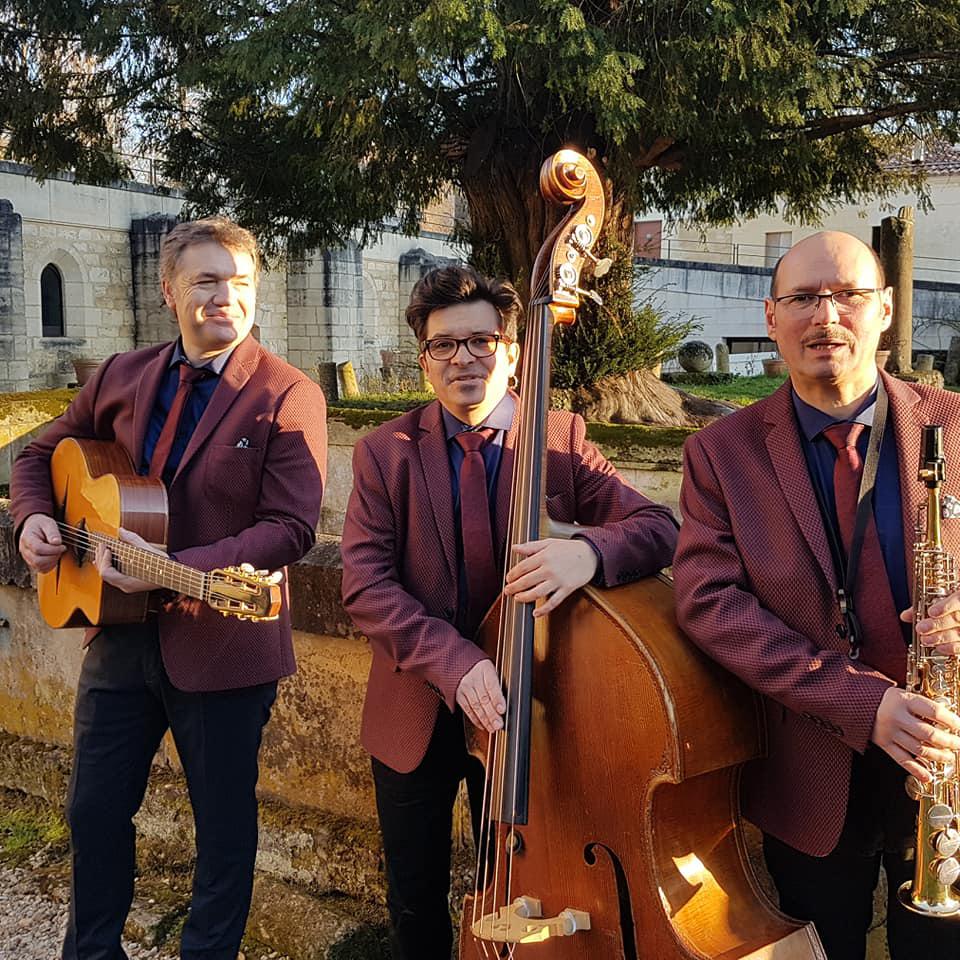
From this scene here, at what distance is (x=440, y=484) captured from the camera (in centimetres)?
256

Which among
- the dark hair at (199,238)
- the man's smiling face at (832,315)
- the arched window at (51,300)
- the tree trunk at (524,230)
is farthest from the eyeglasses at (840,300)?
the arched window at (51,300)

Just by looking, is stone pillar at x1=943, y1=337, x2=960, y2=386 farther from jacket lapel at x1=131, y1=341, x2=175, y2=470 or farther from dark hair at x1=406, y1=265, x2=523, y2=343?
jacket lapel at x1=131, y1=341, x2=175, y2=470

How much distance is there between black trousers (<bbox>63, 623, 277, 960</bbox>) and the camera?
Result: 2.75 m

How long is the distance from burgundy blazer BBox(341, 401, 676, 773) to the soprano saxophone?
0.61 m

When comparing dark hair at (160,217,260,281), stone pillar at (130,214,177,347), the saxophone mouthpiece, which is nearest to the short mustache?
the saxophone mouthpiece

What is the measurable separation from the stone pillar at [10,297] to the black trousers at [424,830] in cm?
1896

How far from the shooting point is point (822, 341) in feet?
7.02

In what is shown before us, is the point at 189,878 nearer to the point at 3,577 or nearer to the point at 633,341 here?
Result: the point at 3,577

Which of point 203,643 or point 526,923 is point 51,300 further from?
point 526,923

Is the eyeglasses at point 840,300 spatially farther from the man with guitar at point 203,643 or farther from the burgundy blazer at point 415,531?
the man with guitar at point 203,643

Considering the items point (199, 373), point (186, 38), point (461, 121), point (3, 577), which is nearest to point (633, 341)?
point (461, 121)

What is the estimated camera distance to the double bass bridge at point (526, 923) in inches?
82.1

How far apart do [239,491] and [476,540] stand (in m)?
0.68

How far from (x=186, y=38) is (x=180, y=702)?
8339mm
